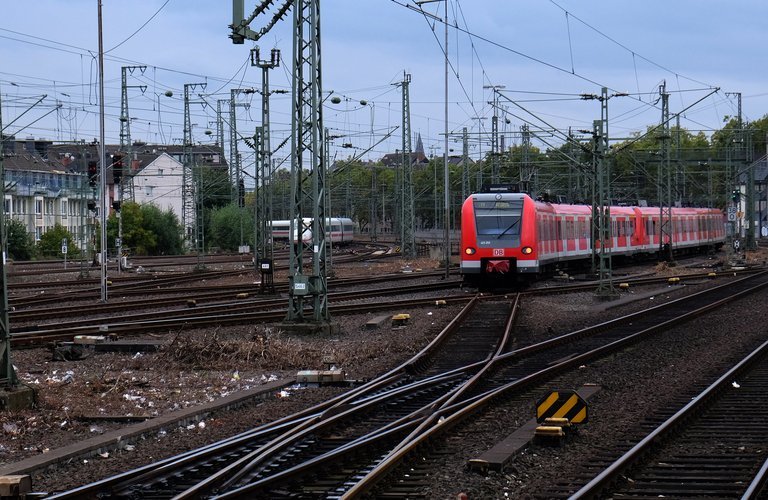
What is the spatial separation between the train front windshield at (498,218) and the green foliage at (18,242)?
1603 inches

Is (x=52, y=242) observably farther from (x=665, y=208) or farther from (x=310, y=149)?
(x=310, y=149)

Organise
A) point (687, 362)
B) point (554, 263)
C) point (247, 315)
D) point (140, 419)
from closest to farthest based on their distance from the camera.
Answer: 1. point (140, 419)
2. point (687, 362)
3. point (247, 315)
4. point (554, 263)

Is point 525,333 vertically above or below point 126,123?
below

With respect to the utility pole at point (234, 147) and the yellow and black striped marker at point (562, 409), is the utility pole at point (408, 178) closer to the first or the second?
the utility pole at point (234, 147)

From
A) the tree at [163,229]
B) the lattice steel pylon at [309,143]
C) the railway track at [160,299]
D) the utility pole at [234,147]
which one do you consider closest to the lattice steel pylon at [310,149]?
the lattice steel pylon at [309,143]

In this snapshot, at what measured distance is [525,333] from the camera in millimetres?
21688

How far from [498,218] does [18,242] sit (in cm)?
4264

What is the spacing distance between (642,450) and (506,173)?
92.3 metres

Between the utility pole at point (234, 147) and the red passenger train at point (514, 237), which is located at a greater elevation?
the utility pole at point (234, 147)

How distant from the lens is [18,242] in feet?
222

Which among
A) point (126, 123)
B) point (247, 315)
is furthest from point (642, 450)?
point (126, 123)

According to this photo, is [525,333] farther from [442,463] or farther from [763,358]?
[442,463]

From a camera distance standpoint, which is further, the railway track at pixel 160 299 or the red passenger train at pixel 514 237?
the red passenger train at pixel 514 237

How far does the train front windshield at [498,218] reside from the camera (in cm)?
3350
